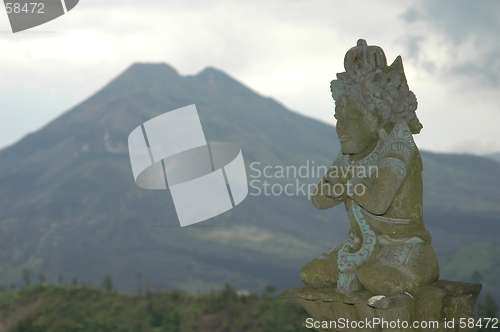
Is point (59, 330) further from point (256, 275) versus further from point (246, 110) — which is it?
point (246, 110)

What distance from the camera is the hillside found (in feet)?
148

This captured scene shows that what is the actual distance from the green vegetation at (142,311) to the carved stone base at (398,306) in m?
11.9

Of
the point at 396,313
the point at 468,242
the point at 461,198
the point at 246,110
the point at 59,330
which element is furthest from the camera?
the point at 246,110

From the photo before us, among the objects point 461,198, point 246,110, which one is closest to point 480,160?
point 461,198

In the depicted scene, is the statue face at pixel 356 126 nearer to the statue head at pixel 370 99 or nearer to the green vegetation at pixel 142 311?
the statue head at pixel 370 99

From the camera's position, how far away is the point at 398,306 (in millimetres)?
3582

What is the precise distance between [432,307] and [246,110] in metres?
66.5

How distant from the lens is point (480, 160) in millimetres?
64938

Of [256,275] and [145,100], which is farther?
[145,100]

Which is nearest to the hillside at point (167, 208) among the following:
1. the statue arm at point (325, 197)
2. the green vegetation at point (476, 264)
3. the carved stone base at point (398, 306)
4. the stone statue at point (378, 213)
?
the green vegetation at point (476, 264)

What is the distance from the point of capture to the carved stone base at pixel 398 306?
142 inches

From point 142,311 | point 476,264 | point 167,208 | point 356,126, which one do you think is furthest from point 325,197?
point 167,208

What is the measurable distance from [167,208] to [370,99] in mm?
51048

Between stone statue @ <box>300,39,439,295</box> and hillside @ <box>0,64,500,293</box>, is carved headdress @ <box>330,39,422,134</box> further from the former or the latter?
hillside @ <box>0,64,500,293</box>
